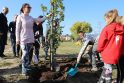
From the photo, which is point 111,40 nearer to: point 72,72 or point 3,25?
point 72,72

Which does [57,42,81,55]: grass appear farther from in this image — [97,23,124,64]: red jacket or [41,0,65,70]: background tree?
[97,23,124,64]: red jacket

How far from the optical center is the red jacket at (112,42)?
863 cm

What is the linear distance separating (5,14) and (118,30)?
24.2ft

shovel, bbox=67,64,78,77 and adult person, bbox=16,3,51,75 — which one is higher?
adult person, bbox=16,3,51,75

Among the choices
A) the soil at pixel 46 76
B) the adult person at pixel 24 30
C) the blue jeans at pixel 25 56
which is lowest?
the soil at pixel 46 76

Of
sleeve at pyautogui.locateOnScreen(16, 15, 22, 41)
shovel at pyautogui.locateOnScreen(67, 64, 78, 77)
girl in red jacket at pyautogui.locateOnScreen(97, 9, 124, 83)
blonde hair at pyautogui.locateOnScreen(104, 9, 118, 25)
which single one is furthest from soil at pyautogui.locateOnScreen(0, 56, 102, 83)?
blonde hair at pyautogui.locateOnScreen(104, 9, 118, 25)

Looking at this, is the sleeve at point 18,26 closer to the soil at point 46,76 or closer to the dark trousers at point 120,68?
the soil at point 46,76

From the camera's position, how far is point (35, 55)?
1303 centimetres

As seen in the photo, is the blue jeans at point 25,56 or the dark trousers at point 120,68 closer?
the dark trousers at point 120,68

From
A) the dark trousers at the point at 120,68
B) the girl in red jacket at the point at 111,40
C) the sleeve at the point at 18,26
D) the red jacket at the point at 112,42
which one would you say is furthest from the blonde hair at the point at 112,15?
the sleeve at the point at 18,26

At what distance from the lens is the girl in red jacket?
8.63m

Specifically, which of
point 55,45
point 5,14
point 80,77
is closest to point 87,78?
point 80,77

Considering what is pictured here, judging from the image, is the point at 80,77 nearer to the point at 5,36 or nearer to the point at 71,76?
the point at 71,76

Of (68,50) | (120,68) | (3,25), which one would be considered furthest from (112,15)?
(68,50)
